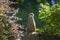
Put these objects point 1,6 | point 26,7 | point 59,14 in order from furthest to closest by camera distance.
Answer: point 26,7 < point 59,14 < point 1,6

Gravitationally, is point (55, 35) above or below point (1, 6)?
below

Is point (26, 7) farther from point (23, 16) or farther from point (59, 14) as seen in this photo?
point (59, 14)

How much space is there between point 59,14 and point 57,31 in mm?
575

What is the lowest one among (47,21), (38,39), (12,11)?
(38,39)

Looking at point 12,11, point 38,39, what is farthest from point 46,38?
point 12,11

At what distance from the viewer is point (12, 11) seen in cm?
650

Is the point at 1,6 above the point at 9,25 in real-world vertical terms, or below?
above

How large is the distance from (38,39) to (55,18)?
90 cm

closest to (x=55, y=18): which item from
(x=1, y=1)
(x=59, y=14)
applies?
(x=59, y=14)

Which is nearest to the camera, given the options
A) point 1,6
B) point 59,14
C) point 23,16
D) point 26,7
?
point 1,6

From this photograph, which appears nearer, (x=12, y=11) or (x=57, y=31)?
(x=12, y=11)

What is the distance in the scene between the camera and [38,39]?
798 cm

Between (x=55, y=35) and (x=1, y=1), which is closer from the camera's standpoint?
(x=1, y=1)

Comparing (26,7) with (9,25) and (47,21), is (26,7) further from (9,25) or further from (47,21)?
(9,25)
